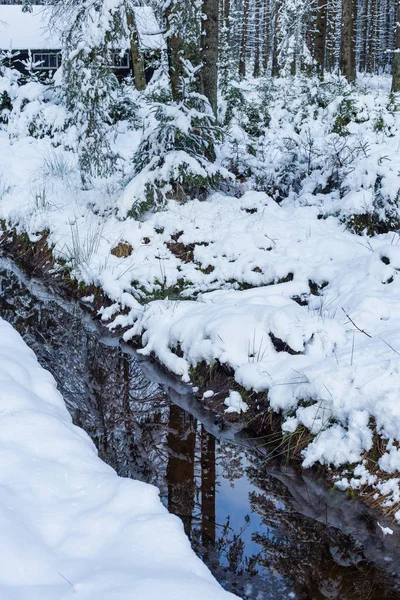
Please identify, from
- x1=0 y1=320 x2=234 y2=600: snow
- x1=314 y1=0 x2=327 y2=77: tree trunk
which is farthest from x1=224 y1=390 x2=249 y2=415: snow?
x1=314 y1=0 x2=327 y2=77: tree trunk

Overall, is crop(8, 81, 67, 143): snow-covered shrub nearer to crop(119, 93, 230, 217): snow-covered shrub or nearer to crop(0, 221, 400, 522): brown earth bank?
crop(119, 93, 230, 217): snow-covered shrub

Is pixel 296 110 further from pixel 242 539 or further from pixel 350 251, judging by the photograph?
pixel 242 539

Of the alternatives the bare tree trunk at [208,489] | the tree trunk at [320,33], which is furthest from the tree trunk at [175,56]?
the tree trunk at [320,33]

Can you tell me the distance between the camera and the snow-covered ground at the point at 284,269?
4.45 metres

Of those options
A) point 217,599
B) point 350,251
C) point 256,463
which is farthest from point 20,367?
point 350,251

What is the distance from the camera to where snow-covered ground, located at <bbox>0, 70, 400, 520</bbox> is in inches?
175

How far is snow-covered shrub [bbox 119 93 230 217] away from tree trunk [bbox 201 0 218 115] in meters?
0.87

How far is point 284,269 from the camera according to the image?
21.8 ft

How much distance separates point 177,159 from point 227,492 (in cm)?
539

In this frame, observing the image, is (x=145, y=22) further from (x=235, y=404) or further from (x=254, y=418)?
(x=254, y=418)

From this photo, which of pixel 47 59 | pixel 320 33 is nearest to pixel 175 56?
pixel 320 33

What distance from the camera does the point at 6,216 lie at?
32.4ft

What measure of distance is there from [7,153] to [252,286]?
815 cm

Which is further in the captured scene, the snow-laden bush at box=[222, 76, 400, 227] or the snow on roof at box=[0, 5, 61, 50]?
the snow on roof at box=[0, 5, 61, 50]
